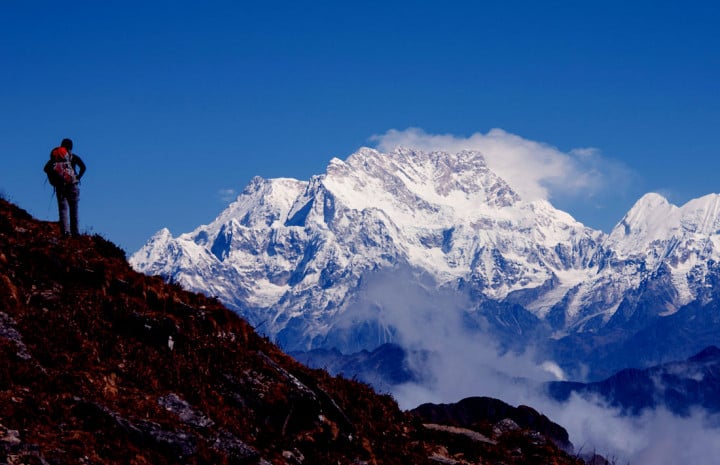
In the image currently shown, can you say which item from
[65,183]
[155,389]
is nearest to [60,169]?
[65,183]

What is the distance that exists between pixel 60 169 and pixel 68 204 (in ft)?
3.28

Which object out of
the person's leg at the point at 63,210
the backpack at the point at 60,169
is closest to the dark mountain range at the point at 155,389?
the person's leg at the point at 63,210

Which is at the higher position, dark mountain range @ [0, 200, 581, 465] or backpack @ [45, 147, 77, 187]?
backpack @ [45, 147, 77, 187]

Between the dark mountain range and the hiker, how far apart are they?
0.53 m

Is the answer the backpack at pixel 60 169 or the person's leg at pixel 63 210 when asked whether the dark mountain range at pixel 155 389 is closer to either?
the person's leg at pixel 63 210

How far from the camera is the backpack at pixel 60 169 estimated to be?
2686 centimetres

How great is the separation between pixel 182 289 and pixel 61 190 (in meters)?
4.38

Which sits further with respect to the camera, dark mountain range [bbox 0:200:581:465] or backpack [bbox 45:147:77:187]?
backpack [bbox 45:147:77:187]

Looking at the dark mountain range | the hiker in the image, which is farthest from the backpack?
the dark mountain range

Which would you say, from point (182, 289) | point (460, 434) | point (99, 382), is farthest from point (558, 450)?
point (99, 382)

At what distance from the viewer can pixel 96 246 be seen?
26.6m

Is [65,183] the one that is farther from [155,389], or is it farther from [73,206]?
[155,389]

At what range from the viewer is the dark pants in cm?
2681

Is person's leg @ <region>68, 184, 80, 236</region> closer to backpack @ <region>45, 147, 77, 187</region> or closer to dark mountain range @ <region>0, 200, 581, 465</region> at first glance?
backpack @ <region>45, 147, 77, 187</region>
